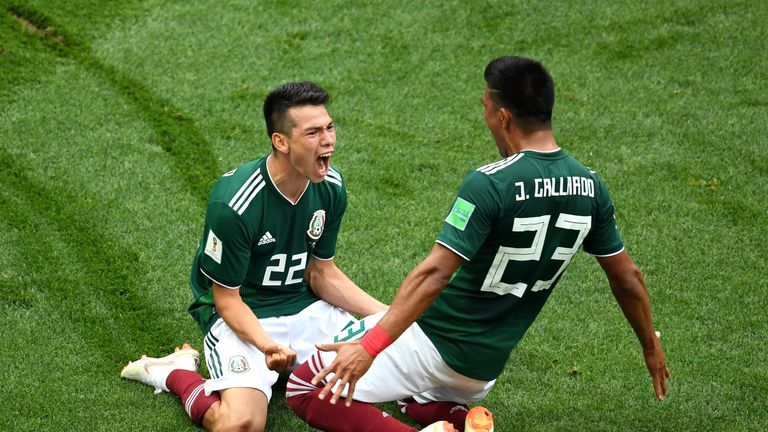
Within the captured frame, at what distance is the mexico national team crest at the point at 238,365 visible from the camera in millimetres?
4773

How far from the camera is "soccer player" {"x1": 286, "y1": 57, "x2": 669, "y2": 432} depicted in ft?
12.5

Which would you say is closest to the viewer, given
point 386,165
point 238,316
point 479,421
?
point 479,421

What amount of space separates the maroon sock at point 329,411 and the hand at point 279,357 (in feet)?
0.26

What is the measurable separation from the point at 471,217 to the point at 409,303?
1.35ft

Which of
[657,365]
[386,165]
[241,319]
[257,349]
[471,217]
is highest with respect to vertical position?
[471,217]

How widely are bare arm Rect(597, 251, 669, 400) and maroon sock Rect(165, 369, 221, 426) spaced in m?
1.98

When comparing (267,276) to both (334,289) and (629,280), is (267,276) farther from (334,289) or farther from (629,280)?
(629,280)

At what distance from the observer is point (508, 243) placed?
3.93m

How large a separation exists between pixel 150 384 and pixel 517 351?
2.05 m

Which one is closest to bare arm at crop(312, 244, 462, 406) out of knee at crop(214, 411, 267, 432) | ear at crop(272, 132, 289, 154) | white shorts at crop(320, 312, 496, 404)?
white shorts at crop(320, 312, 496, 404)

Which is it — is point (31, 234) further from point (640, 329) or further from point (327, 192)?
point (640, 329)

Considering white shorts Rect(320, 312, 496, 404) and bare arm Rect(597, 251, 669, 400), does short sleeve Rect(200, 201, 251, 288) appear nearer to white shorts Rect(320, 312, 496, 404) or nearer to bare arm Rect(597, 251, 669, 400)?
white shorts Rect(320, 312, 496, 404)

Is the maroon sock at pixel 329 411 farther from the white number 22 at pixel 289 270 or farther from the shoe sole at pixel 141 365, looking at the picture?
the shoe sole at pixel 141 365

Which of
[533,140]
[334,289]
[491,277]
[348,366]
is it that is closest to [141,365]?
[334,289]
